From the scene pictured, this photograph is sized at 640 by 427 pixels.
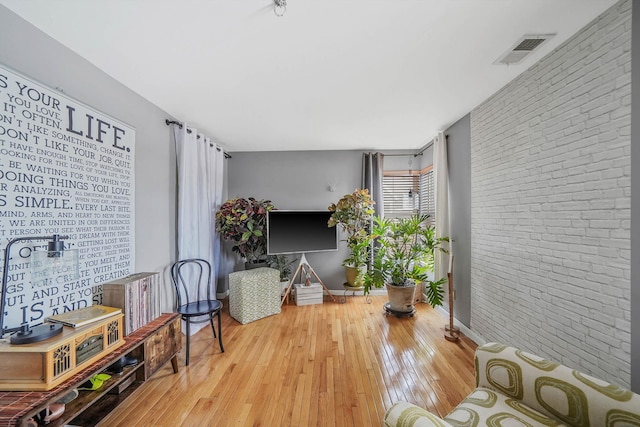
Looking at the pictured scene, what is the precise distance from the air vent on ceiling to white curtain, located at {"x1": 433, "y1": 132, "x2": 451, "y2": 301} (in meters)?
1.36

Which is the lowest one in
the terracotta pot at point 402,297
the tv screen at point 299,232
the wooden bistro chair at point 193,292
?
the terracotta pot at point 402,297

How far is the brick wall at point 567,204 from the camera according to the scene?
126cm

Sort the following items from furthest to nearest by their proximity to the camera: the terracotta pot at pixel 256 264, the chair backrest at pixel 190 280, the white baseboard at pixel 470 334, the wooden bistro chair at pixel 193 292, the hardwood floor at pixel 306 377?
the terracotta pot at pixel 256 264 < the chair backrest at pixel 190 280 < the white baseboard at pixel 470 334 < the wooden bistro chair at pixel 193 292 < the hardwood floor at pixel 306 377

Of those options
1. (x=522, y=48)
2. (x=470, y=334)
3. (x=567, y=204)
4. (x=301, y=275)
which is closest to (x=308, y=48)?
(x=522, y=48)

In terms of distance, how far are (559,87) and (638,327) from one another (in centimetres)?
146

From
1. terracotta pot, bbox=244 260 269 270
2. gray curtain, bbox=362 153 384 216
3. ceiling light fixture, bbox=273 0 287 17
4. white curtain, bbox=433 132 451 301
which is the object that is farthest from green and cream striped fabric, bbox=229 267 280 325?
ceiling light fixture, bbox=273 0 287 17

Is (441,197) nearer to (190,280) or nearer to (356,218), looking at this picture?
(356,218)

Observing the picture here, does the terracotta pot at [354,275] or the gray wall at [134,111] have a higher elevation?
the gray wall at [134,111]

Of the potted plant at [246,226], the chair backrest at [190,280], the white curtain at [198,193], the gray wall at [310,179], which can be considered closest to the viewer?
the chair backrest at [190,280]

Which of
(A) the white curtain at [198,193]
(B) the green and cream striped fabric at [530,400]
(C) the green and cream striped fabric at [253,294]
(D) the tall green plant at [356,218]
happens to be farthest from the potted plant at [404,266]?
(A) the white curtain at [198,193]

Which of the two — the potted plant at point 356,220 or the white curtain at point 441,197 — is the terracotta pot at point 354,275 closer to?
the potted plant at point 356,220

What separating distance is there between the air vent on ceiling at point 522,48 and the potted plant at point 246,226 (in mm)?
2938

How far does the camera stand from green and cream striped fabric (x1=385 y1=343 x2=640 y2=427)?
92 cm

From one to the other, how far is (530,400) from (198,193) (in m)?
3.37
